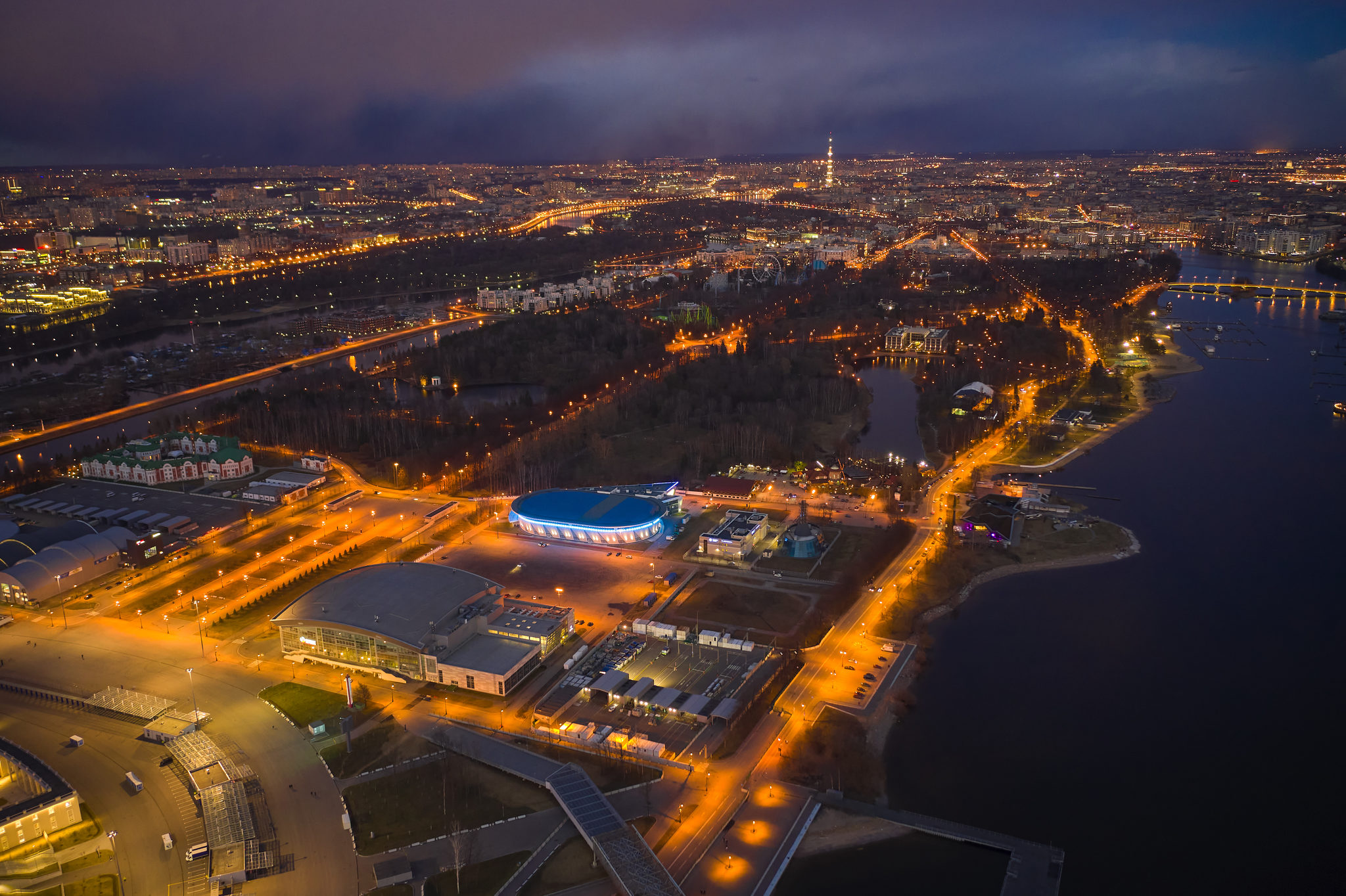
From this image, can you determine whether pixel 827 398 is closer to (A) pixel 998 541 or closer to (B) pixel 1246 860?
(A) pixel 998 541

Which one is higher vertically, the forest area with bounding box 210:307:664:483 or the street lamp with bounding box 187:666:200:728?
the forest area with bounding box 210:307:664:483

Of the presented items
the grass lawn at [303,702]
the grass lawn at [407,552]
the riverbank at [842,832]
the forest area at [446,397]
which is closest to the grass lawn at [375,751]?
the grass lawn at [303,702]

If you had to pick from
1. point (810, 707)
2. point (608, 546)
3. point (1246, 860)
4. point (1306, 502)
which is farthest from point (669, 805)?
point (1306, 502)

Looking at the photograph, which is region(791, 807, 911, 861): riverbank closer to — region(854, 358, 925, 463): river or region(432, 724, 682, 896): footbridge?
region(432, 724, 682, 896): footbridge

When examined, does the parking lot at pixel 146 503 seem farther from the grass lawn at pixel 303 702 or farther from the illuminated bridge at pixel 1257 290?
the illuminated bridge at pixel 1257 290

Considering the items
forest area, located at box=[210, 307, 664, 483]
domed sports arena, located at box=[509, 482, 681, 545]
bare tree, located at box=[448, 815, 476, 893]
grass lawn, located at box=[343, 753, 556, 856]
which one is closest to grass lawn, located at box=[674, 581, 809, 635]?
domed sports arena, located at box=[509, 482, 681, 545]

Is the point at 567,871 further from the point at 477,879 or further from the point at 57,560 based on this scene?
the point at 57,560
